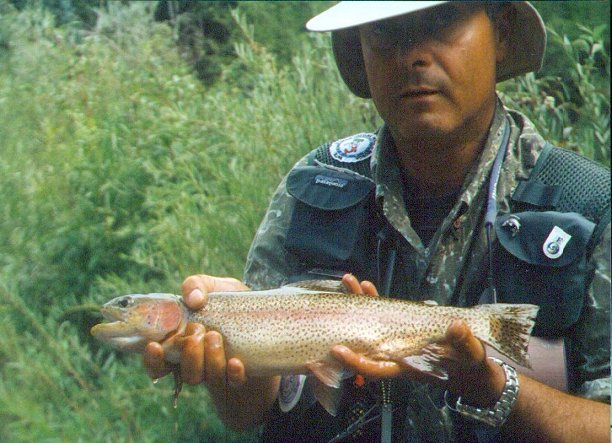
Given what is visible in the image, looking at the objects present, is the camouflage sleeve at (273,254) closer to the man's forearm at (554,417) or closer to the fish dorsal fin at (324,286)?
the fish dorsal fin at (324,286)

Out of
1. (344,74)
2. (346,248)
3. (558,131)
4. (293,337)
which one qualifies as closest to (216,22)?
(558,131)

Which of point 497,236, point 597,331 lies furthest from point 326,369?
point 597,331

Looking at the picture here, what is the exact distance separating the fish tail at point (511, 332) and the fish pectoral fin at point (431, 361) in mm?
110

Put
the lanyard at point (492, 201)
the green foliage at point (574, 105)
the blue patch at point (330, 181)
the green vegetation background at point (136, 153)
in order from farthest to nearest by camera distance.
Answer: the green foliage at point (574, 105), the green vegetation background at point (136, 153), the blue patch at point (330, 181), the lanyard at point (492, 201)

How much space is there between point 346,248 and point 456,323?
0.59 m

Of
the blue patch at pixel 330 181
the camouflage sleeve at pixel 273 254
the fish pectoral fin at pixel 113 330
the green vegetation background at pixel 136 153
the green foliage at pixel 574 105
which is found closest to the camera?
the fish pectoral fin at pixel 113 330

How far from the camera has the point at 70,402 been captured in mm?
3611

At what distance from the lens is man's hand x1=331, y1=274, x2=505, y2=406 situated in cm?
234

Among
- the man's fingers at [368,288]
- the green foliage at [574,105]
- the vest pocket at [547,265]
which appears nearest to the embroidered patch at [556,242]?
the vest pocket at [547,265]

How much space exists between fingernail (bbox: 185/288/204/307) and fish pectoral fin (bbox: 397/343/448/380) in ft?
1.64

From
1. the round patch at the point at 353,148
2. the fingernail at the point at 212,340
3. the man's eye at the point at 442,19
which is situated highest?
the man's eye at the point at 442,19

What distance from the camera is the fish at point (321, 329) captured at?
2.45 m

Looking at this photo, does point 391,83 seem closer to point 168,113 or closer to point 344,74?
point 344,74

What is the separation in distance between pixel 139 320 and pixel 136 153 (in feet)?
8.88
